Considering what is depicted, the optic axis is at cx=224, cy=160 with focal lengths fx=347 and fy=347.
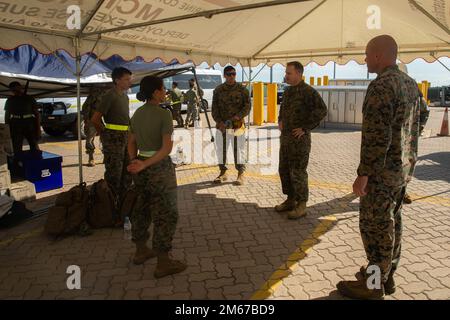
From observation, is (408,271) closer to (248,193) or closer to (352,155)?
(248,193)

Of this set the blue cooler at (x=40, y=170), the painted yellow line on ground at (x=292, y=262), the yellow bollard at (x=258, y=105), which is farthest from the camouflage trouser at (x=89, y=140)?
the yellow bollard at (x=258, y=105)

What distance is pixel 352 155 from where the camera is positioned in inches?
376

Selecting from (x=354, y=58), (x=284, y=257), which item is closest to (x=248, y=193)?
(x=284, y=257)

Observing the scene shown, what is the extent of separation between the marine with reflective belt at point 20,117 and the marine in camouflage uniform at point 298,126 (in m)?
5.08

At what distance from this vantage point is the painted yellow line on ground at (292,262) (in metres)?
3.16

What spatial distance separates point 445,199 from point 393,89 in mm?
4152

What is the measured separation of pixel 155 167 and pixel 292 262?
1772 mm

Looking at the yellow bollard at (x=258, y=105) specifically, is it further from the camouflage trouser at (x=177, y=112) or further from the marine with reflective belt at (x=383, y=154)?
the marine with reflective belt at (x=383, y=154)

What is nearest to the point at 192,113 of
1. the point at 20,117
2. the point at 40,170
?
the point at 20,117

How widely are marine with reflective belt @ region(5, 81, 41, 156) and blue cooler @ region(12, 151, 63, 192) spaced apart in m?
0.59

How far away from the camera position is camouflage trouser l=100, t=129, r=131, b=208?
468 cm

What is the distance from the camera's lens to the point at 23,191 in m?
5.55

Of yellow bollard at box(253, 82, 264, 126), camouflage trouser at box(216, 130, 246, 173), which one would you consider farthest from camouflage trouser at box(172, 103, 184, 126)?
camouflage trouser at box(216, 130, 246, 173)
